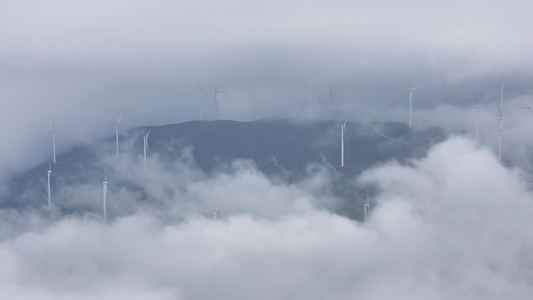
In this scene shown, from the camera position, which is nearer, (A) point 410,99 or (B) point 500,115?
(B) point 500,115

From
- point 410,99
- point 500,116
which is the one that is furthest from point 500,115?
point 410,99

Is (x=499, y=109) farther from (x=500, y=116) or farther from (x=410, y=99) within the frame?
(x=410, y=99)

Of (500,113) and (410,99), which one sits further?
(410,99)

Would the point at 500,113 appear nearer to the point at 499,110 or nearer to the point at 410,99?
the point at 499,110

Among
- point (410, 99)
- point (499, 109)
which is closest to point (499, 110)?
point (499, 109)

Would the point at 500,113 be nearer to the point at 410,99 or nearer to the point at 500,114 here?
the point at 500,114

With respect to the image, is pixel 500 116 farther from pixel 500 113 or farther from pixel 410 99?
pixel 410 99
